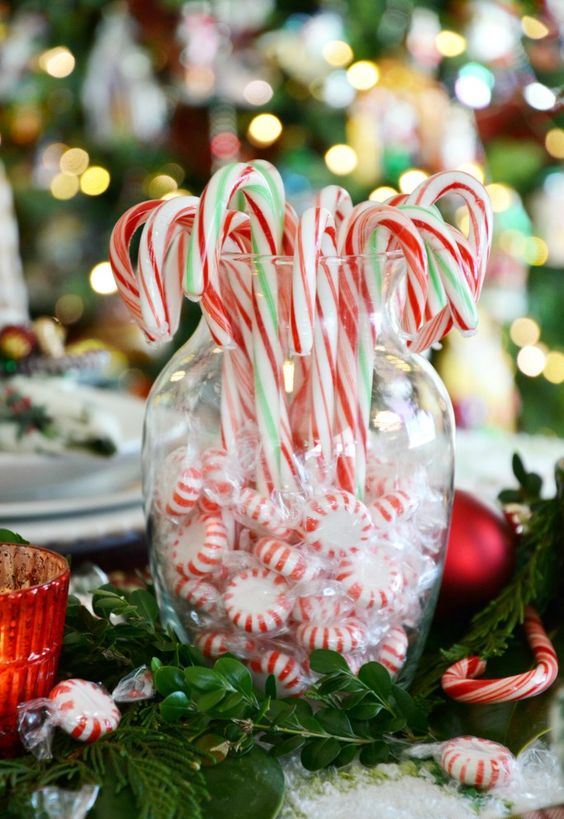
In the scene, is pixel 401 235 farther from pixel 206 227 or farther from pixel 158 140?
pixel 158 140

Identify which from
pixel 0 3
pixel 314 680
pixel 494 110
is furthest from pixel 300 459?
pixel 0 3

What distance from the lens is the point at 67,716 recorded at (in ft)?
1.77

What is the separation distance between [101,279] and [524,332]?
1.24 metres

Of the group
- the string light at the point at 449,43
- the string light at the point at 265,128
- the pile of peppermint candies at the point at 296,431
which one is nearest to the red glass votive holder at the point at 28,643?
the pile of peppermint candies at the point at 296,431

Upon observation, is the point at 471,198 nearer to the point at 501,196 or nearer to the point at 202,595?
the point at 202,595

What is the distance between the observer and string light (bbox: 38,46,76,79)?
2.68 meters

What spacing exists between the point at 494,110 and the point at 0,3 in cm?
139

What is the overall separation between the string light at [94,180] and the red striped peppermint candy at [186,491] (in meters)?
2.28

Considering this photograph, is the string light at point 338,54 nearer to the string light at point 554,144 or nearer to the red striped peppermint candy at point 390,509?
the string light at point 554,144

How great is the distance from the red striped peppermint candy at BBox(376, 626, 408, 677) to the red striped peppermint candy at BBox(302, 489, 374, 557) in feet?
0.25

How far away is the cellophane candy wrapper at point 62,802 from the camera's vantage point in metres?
0.48

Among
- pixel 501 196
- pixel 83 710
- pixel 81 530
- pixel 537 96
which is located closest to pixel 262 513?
pixel 83 710

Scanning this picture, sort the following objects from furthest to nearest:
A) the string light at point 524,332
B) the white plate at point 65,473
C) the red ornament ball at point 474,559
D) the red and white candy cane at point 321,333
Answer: the string light at point 524,332
the white plate at point 65,473
the red ornament ball at point 474,559
the red and white candy cane at point 321,333

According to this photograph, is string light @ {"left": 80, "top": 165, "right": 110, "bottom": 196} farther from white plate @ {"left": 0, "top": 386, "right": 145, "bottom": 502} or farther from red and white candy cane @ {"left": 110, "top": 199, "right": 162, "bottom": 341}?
red and white candy cane @ {"left": 110, "top": 199, "right": 162, "bottom": 341}
